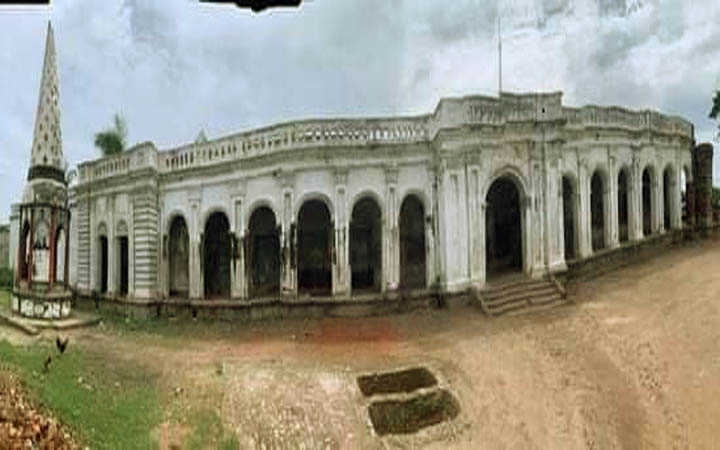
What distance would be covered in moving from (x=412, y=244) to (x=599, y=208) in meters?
8.11

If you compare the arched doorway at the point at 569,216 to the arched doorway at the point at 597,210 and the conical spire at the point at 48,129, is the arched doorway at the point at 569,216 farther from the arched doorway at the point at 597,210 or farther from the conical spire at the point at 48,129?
the conical spire at the point at 48,129

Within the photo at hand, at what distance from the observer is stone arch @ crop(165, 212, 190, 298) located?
23297 mm

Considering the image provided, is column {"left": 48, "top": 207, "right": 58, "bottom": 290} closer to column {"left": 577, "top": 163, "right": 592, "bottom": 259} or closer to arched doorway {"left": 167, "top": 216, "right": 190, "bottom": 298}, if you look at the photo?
arched doorway {"left": 167, "top": 216, "right": 190, "bottom": 298}

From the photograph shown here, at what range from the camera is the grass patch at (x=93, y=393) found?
10109 millimetres

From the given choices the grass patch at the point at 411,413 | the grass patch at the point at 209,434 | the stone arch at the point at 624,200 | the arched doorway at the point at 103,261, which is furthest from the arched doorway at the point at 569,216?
the arched doorway at the point at 103,261

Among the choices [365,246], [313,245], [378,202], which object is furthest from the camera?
[313,245]

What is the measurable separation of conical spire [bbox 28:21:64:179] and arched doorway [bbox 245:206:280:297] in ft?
24.6

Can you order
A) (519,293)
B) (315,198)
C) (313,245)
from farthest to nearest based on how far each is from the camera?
(313,245) → (315,198) → (519,293)

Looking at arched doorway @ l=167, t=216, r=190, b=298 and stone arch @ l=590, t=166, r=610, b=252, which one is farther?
arched doorway @ l=167, t=216, r=190, b=298

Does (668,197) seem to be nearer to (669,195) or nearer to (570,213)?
(669,195)

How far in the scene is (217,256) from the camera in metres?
23.3

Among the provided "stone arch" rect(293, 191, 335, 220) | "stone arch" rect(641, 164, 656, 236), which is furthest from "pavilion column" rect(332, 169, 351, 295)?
"stone arch" rect(641, 164, 656, 236)

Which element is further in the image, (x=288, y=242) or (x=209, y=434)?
(x=288, y=242)

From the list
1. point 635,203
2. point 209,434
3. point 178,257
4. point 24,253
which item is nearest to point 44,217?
point 24,253
